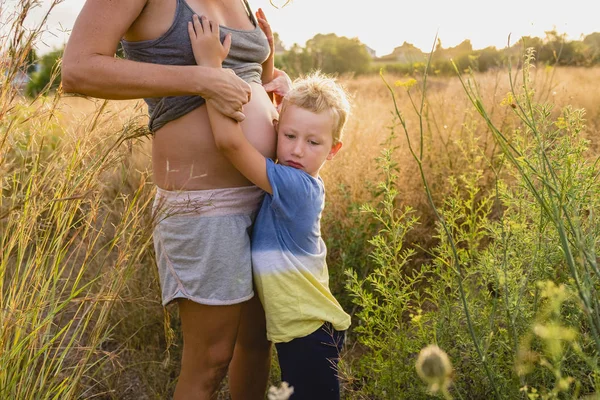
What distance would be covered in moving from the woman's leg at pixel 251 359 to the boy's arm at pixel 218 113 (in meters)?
0.69

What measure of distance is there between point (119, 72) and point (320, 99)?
26.9 inches

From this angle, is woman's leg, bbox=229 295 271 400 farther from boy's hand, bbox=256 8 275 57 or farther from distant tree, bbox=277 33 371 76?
distant tree, bbox=277 33 371 76

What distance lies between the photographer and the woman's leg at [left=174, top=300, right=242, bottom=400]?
193 centimetres

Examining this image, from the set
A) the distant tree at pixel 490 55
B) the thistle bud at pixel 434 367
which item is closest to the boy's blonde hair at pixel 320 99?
the thistle bud at pixel 434 367

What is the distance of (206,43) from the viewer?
177 cm

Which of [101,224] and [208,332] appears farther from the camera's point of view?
[101,224]

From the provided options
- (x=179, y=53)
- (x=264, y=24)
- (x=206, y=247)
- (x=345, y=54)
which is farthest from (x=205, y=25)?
(x=345, y=54)

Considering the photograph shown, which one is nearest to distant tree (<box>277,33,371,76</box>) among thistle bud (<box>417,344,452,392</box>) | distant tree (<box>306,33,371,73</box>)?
distant tree (<box>306,33,371,73</box>)

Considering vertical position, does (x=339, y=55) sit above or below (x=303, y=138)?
below

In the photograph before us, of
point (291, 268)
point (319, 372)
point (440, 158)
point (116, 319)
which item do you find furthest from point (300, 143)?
point (440, 158)

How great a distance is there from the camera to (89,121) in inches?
86.7

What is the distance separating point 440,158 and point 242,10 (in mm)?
2500

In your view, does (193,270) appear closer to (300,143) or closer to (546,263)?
(300,143)

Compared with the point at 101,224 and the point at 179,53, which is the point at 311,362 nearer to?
the point at 179,53
